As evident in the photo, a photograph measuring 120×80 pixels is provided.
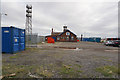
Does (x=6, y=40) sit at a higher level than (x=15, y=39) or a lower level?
lower

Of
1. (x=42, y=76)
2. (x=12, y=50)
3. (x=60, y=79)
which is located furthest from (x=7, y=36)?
(x=60, y=79)

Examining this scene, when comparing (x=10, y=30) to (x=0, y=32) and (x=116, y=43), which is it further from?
(x=116, y=43)

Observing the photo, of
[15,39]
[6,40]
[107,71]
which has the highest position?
[15,39]

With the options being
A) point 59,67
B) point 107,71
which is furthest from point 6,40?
point 107,71

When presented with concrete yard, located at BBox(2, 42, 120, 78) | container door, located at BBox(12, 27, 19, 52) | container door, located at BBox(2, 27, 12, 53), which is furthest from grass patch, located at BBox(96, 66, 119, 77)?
container door, located at BBox(2, 27, 12, 53)

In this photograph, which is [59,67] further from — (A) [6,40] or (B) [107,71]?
(A) [6,40]

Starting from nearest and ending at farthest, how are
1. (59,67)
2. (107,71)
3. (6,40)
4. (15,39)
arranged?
1. (107,71)
2. (59,67)
3. (6,40)
4. (15,39)

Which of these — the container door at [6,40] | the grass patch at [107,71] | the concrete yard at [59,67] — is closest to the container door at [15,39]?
the container door at [6,40]

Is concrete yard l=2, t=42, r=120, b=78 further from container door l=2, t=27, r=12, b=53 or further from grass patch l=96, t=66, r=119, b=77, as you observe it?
container door l=2, t=27, r=12, b=53

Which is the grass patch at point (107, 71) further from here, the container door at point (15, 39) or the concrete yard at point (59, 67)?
the container door at point (15, 39)

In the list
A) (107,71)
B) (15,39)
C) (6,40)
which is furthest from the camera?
(15,39)

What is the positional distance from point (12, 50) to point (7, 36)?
1.54m

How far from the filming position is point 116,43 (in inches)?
609

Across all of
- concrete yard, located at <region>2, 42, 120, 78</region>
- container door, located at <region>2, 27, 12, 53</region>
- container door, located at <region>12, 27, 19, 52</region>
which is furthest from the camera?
container door, located at <region>12, 27, 19, 52</region>
